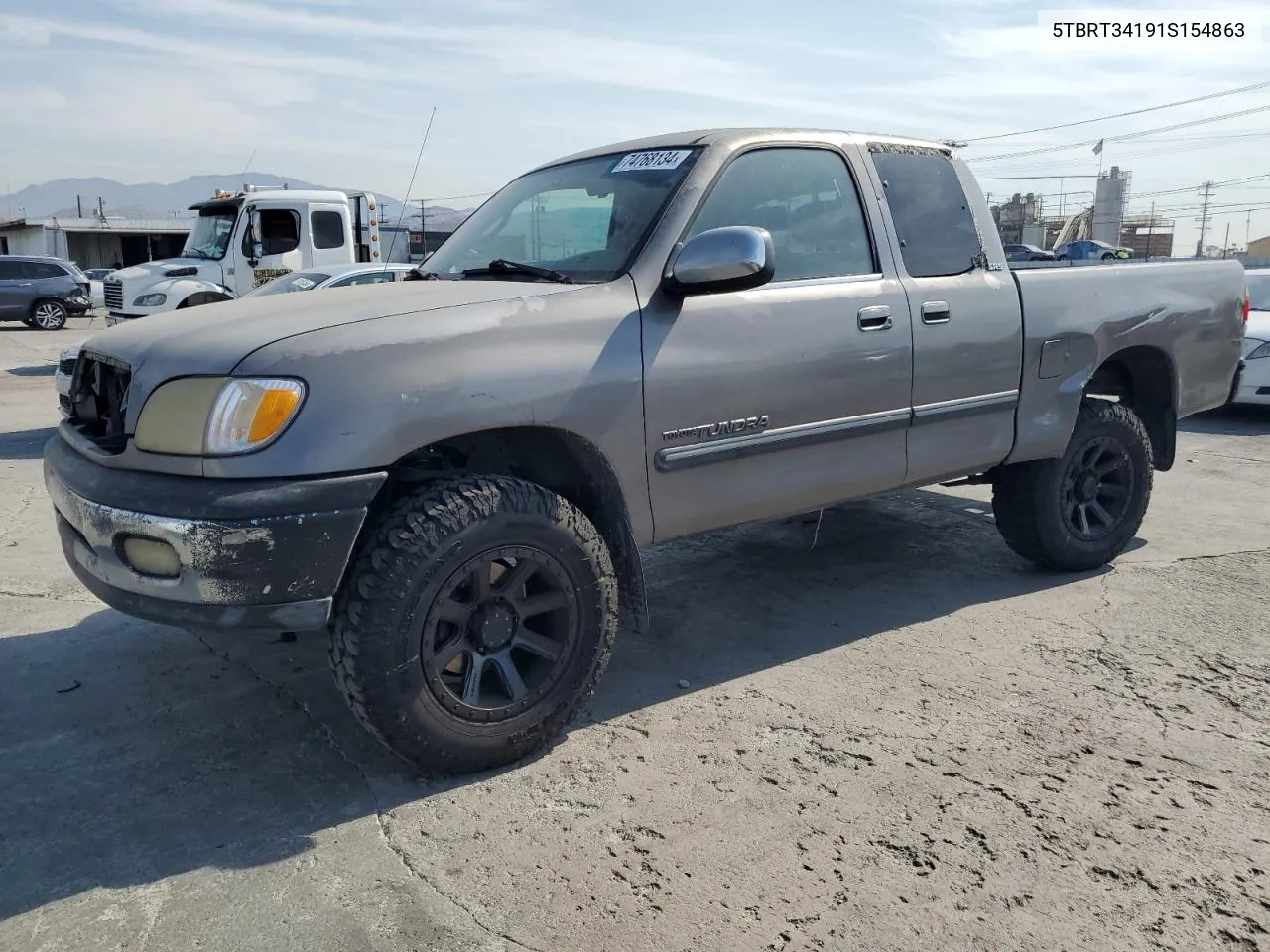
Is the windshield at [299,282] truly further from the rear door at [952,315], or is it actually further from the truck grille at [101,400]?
the rear door at [952,315]

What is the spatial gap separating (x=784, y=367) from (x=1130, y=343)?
222 cm

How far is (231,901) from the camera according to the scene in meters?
2.44

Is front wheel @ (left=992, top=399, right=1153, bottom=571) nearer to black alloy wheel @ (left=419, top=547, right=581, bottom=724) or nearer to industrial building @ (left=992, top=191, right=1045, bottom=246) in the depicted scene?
black alloy wheel @ (left=419, top=547, right=581, bottom=724)

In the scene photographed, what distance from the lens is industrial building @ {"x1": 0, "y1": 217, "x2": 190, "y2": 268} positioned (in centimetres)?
A: 4816

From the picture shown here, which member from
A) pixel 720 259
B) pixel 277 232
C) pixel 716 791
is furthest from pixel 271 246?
pixel 716 791

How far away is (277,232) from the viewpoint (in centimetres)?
1333

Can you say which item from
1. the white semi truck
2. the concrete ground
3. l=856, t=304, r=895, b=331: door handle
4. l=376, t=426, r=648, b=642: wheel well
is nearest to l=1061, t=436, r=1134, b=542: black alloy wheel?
the concrete ground

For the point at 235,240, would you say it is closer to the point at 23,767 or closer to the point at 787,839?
the point at 23,767

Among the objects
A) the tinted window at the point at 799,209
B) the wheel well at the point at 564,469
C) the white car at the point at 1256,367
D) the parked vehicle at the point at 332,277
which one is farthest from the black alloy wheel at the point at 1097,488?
the parked vehicle at the point at 332,277

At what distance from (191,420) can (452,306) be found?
2.54 feet

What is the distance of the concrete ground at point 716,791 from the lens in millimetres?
2387

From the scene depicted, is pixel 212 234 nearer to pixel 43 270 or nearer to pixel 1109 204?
pixel 43 270

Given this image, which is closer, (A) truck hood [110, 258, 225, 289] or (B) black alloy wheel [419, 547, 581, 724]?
(B) black alloy wheel [419, 547, 581, 724]

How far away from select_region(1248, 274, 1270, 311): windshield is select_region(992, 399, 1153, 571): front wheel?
22.9 feet
